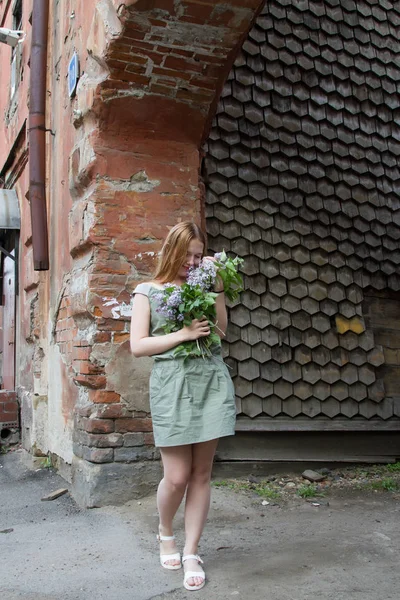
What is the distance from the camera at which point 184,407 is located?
9.00 feet

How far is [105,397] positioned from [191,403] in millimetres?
1549

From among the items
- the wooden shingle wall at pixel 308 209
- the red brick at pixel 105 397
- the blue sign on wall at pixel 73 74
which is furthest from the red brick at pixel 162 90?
the red brick at pixel 105 397

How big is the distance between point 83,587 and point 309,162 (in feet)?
14.3

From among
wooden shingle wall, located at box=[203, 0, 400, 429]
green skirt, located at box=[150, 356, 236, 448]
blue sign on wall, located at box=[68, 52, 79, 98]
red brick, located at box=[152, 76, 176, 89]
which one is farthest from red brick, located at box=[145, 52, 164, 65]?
green skirt, located at box=[150, 356, 236, 448]

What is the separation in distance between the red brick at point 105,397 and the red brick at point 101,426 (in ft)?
0.43

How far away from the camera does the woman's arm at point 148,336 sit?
2752mm

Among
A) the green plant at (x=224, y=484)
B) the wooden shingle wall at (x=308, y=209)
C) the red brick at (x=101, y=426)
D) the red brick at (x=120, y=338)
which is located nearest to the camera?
the red brick at (x=101, y=426)

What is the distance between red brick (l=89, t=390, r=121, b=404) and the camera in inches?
163

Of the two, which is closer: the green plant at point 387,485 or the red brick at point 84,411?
the red brick at point 84,411

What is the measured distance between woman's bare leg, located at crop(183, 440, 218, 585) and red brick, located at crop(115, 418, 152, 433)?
4.58 ft

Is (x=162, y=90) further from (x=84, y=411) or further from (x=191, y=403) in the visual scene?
(x=191, y=403)

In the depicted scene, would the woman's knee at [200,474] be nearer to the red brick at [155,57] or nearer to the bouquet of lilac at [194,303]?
the bouquet of lilac at [194,303]

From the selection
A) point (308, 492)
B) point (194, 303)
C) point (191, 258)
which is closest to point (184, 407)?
point (194, 303)

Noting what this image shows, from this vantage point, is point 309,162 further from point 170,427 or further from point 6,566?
point 6,566
